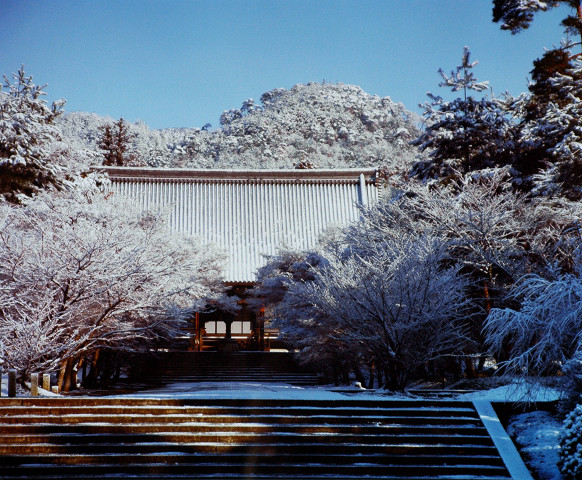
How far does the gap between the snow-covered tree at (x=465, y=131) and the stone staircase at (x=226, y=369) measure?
25.6 ft

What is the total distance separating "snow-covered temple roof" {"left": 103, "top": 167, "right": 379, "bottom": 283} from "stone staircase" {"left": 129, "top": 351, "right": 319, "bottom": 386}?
6.35 meters

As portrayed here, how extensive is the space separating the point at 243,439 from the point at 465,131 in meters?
12.3

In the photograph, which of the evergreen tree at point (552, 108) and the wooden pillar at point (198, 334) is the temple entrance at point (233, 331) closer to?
the wooden pillar at point (198, 334)

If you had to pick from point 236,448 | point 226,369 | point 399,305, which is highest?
point 399,305

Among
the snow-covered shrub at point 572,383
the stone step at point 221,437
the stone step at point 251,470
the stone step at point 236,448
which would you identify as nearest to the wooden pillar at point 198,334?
the stone step at point 221,437

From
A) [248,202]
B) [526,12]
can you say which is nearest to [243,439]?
[526,12]

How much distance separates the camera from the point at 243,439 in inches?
327

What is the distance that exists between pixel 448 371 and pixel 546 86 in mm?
7974

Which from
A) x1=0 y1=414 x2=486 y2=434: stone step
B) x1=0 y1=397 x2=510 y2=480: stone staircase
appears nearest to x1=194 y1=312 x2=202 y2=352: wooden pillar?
x1=0 y1=397 x2=510 y2=480: stone staircase

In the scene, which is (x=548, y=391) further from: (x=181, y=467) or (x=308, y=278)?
(x=308, y=278)

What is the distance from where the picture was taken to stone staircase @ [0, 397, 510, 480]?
302 inches

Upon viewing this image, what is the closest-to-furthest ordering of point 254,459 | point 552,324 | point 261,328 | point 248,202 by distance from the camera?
1. point 552,324
2. point 254,459
3. point 261,328
4. point 248,202

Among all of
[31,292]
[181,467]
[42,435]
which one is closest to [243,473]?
[181,467]

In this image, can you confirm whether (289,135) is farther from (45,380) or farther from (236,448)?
(236,448)
